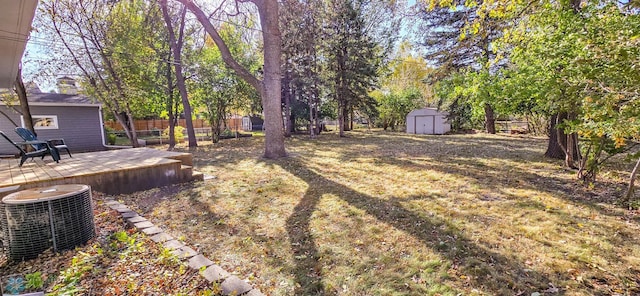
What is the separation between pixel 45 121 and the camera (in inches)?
489

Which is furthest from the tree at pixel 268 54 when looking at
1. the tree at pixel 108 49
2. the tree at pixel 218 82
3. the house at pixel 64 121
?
the house at pixel 64 121

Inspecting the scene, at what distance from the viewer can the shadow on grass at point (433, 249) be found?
2.27 meters

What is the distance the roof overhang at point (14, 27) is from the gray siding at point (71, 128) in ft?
36.2

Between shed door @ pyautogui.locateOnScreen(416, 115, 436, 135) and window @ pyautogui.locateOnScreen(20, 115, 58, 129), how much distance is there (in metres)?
20.0

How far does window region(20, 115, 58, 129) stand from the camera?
40.2ft

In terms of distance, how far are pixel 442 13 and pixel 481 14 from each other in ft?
47.3

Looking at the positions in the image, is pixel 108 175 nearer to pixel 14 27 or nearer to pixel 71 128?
pixel 14 27

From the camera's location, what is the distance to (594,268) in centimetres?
243

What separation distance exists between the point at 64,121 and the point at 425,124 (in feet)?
65.8

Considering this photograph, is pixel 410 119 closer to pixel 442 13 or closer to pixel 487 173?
pixel 442 13

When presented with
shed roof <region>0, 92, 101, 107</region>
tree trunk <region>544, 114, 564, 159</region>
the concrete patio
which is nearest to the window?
shed roof <region>0, 92, 101, 107</region>

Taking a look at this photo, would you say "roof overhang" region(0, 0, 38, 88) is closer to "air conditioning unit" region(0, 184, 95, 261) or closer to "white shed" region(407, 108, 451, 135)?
"air conditioning unit" region(0, 184, 95, 261)

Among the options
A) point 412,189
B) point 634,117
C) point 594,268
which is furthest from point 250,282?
point 634,117

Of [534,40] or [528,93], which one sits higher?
[534,40]
